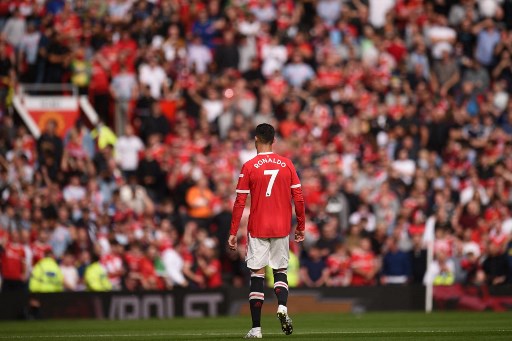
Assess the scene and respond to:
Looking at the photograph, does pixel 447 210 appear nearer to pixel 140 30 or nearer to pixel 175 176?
pixel 175 176

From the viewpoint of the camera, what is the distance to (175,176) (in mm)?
29703

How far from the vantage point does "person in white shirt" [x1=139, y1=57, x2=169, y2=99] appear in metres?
31.9

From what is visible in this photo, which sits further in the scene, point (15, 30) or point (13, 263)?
point (15, 30)

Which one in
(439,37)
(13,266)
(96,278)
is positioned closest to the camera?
(13,266)

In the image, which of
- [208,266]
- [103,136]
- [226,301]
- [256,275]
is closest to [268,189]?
[256,275]

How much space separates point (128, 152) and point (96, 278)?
468 centimetres

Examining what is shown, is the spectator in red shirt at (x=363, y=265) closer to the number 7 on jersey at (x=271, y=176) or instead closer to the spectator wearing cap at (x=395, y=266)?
the spectator wearing cap at (x=395, y=266)

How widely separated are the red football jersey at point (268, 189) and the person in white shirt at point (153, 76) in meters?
15.4

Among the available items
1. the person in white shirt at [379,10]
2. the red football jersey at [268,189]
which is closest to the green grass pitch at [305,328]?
the red football jersey at [268,189]

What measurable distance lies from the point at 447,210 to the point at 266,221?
514 inches

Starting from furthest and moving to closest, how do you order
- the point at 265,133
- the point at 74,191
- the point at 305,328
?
the point at 74,191 → the point at 305,328 → the point at 265,133

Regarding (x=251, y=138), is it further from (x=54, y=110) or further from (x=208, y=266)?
(x=54, y=110)

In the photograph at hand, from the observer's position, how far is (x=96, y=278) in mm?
26562

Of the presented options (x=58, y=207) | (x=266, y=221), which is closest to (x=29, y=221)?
(x=58, y=207)
